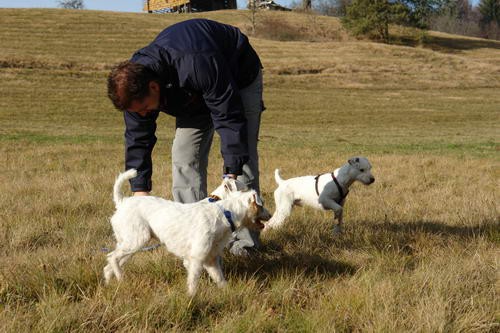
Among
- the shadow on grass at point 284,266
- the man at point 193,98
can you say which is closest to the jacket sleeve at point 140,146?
the man at point 193,98

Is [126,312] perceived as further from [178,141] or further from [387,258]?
[387,258]

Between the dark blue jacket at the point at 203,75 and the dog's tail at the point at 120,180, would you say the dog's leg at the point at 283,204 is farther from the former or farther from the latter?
the dog's tail at the point at 120,180

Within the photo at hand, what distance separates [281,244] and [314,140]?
14.6 metres

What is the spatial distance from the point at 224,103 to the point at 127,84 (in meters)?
0.75

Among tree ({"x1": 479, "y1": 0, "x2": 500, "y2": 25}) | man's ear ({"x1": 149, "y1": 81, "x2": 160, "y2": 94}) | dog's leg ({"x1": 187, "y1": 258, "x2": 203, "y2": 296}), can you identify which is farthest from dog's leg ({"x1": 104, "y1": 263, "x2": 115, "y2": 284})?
tree ({"x1": 479, "y1": 0, "x2": 500, "y2": 25})

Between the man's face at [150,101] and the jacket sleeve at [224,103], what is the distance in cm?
30

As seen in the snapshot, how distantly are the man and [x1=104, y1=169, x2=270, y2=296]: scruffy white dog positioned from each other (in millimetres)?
294

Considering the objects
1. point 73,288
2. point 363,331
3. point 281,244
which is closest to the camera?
point 363,331

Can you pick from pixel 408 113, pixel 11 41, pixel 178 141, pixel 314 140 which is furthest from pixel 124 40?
pixel 178 141

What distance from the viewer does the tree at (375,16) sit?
65125mm

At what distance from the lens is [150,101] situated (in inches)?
148

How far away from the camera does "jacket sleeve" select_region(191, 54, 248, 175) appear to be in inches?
151

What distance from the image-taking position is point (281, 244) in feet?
17.1

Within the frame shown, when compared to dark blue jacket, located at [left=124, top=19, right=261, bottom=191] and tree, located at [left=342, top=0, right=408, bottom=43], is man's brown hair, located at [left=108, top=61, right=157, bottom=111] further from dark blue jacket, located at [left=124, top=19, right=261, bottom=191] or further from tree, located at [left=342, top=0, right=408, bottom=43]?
tree, located at [left=342, top=0, right=408, bottom=43]
